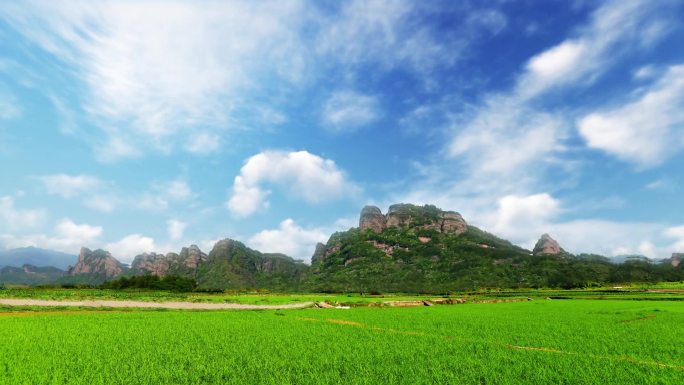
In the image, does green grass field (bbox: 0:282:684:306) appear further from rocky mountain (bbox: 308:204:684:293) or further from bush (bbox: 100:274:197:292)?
rocky mountain (bbox: 308:204:684:293)

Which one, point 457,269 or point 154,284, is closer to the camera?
point 154,284

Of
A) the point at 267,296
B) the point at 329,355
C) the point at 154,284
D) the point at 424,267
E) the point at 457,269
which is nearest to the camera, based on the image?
the point at 329,355

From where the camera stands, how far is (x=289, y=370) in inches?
482

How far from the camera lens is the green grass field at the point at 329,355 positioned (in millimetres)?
11414

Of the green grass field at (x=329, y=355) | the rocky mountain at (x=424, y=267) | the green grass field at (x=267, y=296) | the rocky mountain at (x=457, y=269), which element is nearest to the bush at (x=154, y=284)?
the green grass field at (x=267, y=296)

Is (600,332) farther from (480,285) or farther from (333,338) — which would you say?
(480,285)

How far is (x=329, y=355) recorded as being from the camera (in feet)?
48.9

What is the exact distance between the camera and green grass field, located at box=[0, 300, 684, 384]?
37.4 feet

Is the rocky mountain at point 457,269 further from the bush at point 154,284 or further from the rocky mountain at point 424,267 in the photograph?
the bush at point 154,284

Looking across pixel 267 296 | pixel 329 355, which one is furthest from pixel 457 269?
pixel 329 355

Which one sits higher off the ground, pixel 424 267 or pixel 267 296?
pixel 424 267

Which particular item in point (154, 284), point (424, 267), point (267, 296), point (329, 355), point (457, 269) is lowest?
point (267, 296)

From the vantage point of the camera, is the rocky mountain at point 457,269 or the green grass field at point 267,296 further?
the rocky mountain at point 457,269

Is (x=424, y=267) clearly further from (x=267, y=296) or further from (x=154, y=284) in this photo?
(x=154, y=284)
